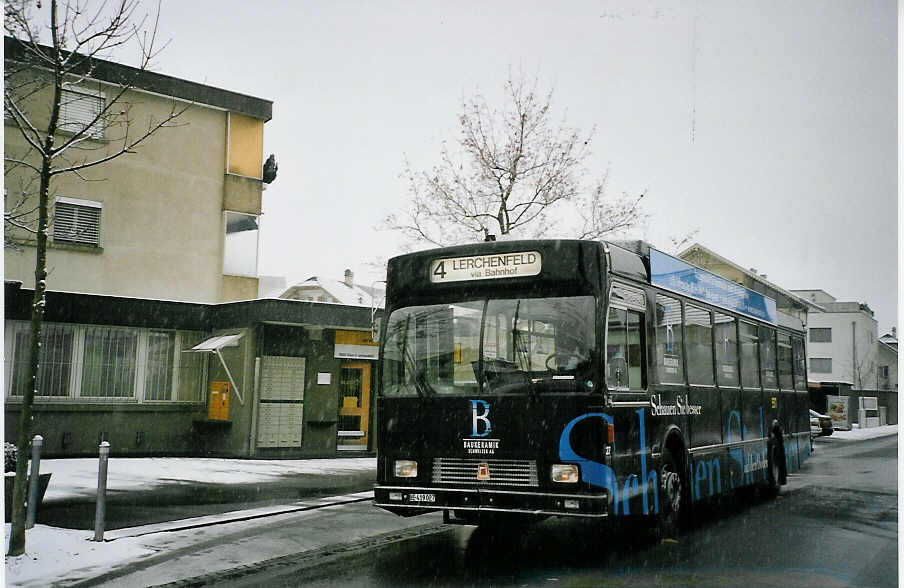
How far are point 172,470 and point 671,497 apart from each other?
10808 millimetres

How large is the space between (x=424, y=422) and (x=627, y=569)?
239 cm

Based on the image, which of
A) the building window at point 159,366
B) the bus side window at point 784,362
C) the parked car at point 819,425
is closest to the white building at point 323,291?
the parked car at point 819,425

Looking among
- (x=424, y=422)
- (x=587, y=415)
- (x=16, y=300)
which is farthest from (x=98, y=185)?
(x=587, y=415)

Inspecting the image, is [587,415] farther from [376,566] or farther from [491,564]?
[376,566]

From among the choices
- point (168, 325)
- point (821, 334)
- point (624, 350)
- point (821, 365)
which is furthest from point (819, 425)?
point (624, 350)

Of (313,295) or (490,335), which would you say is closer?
(490,335)

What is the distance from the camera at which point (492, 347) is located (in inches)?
329

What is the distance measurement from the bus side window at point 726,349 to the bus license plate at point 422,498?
187 inches

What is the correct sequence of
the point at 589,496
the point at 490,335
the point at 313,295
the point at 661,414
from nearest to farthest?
1. the point at 589,496
2. the point at 490,335
3. the point at 661,414
4. the point at 313,295

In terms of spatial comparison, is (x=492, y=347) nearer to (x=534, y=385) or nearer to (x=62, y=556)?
(x=534, y=385)

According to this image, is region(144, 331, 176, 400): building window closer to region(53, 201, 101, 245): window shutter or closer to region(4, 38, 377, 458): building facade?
region(4, 38, 377, 458): building facade

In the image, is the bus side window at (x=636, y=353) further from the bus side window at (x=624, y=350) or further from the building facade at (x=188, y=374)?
the building facade at (x=188, y=374)

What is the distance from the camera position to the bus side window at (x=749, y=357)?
1243cm

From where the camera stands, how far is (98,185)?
2141cm
